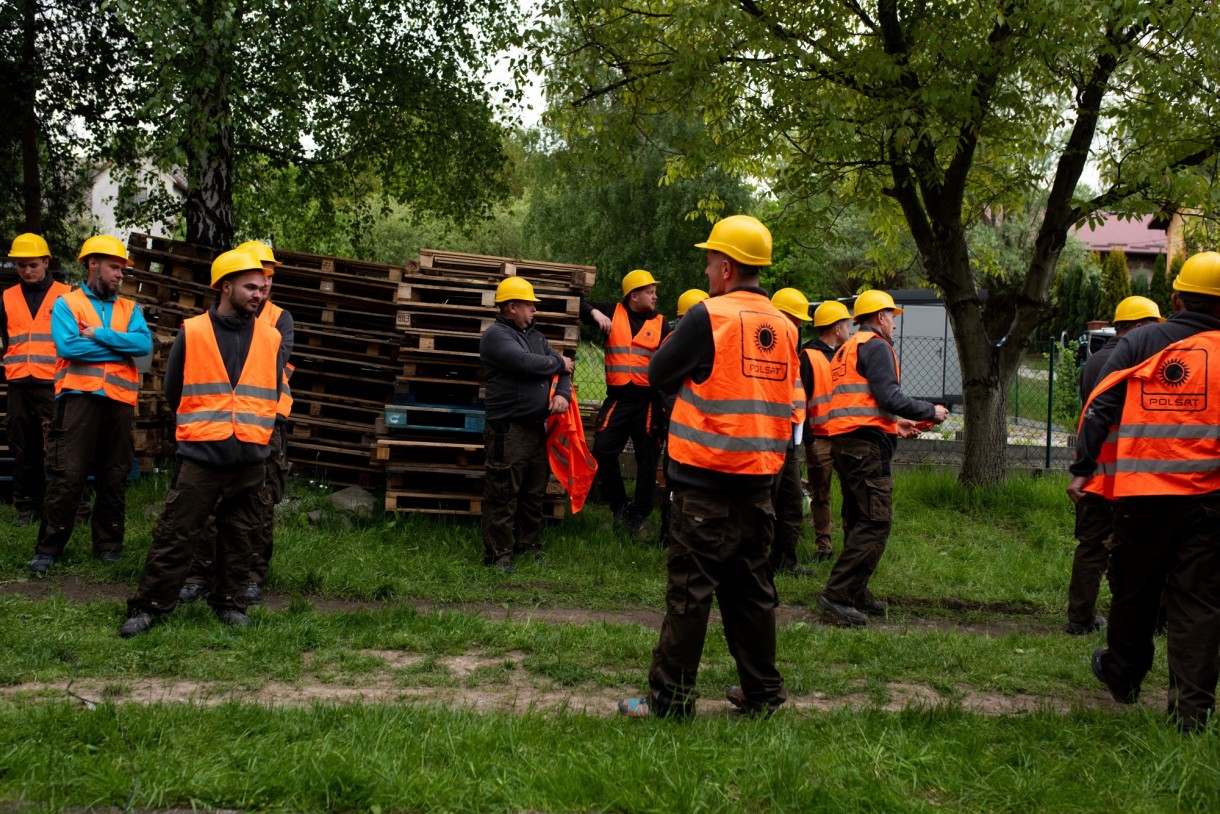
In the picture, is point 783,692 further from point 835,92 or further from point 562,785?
point 835,92

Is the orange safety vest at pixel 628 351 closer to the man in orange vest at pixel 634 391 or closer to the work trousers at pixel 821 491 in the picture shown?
the man in orange vest at pixel 634 391

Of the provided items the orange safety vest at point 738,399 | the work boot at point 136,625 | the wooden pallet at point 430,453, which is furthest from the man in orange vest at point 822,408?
the work boot at point 136,625

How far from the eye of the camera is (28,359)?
27.0ft

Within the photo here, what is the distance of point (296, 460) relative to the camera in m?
9.80

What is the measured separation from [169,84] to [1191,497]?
25.0 ft

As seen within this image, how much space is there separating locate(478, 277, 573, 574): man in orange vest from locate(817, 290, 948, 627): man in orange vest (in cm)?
223

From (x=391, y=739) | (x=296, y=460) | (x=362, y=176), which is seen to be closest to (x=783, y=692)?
(x=391, y=739)

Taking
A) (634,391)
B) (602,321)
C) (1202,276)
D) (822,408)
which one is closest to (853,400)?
(822,408)

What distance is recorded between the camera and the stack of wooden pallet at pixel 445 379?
29.0ft

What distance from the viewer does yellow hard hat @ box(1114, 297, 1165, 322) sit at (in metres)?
7.47

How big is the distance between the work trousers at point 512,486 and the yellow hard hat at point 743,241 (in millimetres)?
3770

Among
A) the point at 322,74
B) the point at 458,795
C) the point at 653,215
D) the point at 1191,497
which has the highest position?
the point at 653,215

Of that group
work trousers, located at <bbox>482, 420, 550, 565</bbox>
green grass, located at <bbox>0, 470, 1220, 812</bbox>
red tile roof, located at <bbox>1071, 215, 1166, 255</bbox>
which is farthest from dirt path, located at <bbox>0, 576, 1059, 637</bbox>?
red tile roof, located at <bbox>1071, 215, 1166, 255</bbox>

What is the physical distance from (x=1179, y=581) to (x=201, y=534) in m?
5.07
